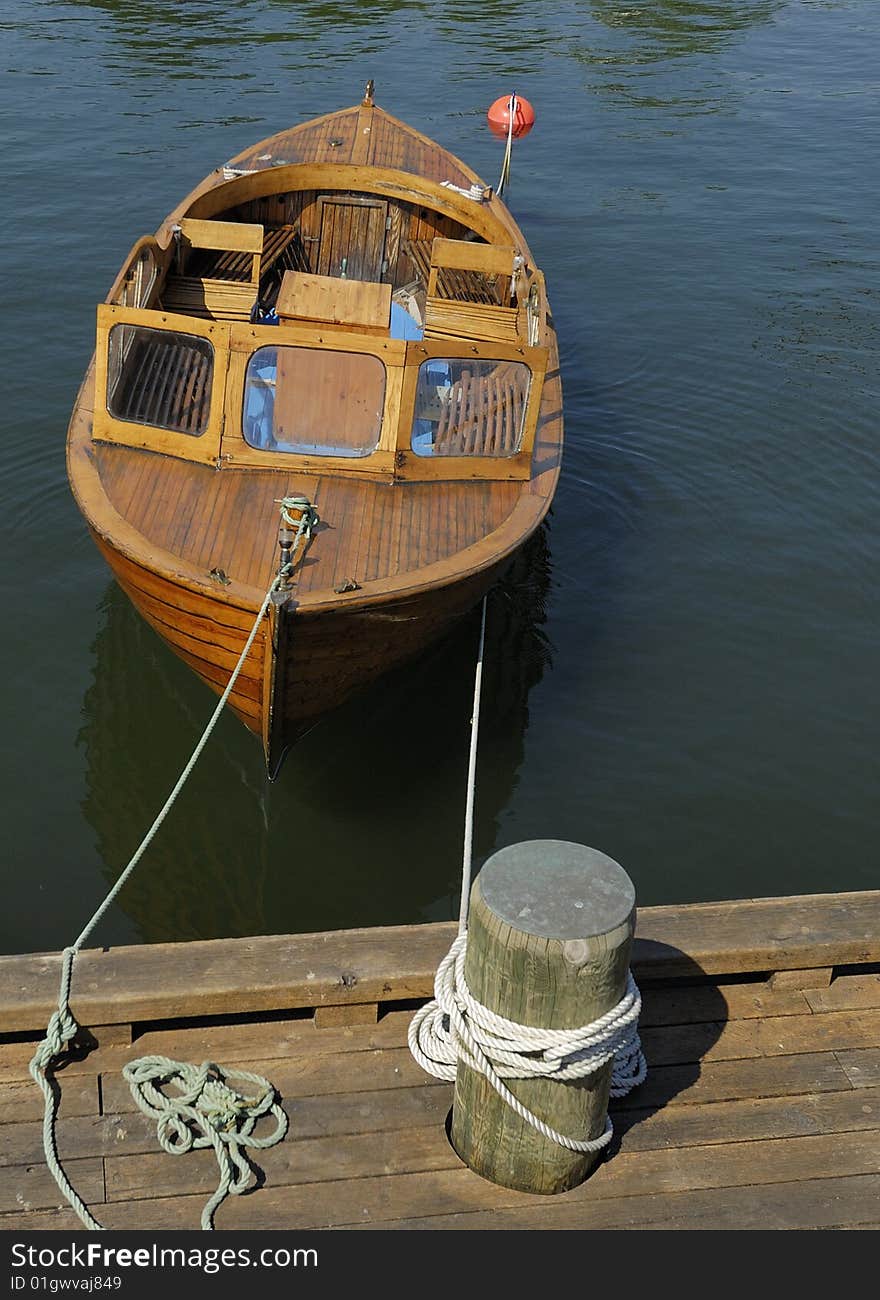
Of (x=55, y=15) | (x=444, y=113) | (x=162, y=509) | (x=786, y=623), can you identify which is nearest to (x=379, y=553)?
(x=162, y=509)

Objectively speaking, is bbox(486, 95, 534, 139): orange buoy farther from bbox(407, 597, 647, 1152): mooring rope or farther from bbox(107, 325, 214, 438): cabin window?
bbox(407, 597, 647, 1152): mooring rope

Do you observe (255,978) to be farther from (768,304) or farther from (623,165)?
(623,165)

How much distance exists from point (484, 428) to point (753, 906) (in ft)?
14.2

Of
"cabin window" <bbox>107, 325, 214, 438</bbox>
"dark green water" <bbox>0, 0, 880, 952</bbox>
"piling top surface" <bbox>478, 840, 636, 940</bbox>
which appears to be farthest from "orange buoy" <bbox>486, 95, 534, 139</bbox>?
"piling top surface" <bbox>478, 840, 636, 940</bbox>

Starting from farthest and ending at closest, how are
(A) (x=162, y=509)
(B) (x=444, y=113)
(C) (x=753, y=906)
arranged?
1. (B) (x=444, y=113)
2. (A) (x=162, y=509)
3. (C) (x=753, y=906)

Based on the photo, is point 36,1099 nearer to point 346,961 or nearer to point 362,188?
point 346,961

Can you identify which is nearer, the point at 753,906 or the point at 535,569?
the point at 753,906

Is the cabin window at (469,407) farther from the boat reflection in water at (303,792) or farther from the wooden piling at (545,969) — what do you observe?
the wooden piling at (545,969)

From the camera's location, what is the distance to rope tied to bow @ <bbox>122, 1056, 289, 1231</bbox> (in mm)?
4227

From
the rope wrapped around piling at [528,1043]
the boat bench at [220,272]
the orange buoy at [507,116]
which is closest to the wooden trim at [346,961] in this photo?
the rope wrapped around piling at [528,1043]

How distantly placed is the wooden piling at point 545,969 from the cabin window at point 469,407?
474 centimetres

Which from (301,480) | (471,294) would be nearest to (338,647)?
(301,480)

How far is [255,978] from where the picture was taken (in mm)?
4570
